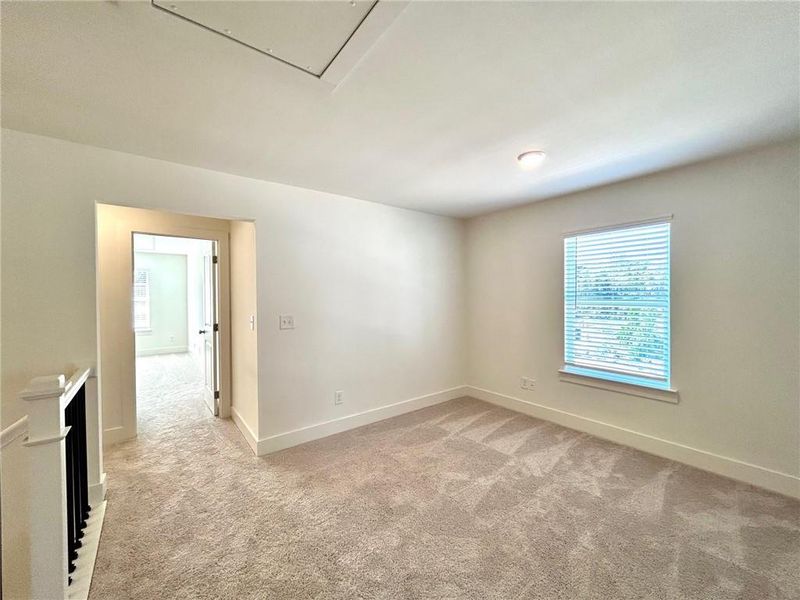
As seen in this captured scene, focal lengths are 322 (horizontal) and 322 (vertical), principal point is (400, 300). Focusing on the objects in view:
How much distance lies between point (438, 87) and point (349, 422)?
3000 millimetres

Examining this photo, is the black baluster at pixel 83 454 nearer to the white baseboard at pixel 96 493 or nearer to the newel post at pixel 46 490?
the white baseboard at pixel 96 493

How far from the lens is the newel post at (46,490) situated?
1322 millimetres

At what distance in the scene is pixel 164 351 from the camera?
7883 mm

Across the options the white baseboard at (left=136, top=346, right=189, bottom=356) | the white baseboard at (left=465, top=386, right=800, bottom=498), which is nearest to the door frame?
the white baseboard at (left=465, top=386, right=800, bottom=498)

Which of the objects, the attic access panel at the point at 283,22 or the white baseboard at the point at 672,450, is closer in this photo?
the attic access panel at the point at 283,22

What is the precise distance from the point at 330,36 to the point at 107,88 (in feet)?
3.82

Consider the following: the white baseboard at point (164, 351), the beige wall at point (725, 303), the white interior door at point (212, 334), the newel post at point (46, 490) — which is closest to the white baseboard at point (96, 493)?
the newel post at point (46, 490)

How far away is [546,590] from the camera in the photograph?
4.98 ft

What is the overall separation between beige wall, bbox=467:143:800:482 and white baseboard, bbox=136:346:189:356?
8.58 metres

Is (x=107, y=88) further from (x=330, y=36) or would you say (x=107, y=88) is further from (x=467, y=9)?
(x=467, y=9)

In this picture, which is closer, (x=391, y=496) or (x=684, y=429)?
(x=391, y=496)

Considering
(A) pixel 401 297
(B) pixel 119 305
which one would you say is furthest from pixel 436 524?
(B) pixel 119 305

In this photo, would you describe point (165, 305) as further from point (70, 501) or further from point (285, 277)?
point (70, 501)

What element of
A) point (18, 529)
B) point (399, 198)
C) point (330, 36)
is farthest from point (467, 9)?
point (18, 529)
